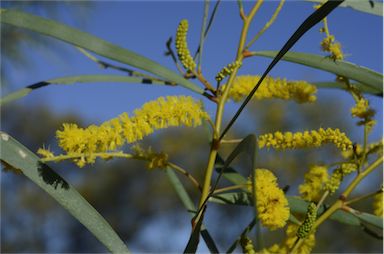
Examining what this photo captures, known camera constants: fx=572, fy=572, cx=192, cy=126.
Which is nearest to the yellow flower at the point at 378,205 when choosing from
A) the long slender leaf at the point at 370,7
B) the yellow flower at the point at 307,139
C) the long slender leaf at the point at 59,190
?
the yellow flower at the point at 307,139

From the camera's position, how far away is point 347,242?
21.6ft

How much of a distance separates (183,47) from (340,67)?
191mm

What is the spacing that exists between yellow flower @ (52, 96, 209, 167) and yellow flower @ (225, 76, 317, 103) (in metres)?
0.13

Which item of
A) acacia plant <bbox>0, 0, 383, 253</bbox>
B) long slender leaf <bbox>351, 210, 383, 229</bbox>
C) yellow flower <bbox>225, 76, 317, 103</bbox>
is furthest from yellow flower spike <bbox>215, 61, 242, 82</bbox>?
long slender leaf <bbox>351, 210, 383, 229</bbox>

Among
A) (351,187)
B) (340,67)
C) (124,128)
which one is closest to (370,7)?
(340,67)

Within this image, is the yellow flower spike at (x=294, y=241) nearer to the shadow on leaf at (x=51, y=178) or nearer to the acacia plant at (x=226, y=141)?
the acacia plant at (x=226, y=141)

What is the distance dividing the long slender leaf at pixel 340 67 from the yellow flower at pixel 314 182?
14 cm

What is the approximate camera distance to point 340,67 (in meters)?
0.59

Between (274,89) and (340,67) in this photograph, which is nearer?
(340,67)

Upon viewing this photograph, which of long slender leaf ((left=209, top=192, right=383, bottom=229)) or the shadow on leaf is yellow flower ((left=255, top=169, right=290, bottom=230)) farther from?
the shadow on leaf

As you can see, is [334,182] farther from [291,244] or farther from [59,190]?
[59,190]

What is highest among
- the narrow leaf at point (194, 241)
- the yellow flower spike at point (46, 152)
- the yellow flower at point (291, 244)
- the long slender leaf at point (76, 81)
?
the long slender leaf at point (76, 81)

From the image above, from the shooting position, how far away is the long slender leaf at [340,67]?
0.55m

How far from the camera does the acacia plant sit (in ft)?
1.78
